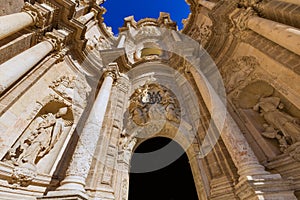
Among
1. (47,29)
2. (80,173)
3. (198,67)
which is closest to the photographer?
(80,173)

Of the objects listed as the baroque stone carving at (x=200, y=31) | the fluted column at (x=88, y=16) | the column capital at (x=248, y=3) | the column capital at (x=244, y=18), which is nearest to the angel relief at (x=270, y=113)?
the column capital at (x=244, y=18)

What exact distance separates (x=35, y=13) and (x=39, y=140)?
4.24 m

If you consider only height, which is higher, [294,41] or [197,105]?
[197,105]

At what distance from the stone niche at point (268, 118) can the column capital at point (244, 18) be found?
2003mm

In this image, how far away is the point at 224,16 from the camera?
275 inches

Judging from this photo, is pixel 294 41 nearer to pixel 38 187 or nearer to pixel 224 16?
pixel 224 16

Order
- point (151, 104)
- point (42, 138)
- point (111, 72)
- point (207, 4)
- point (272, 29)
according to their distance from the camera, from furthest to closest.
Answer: point (207, 4)
point (111, 72)
point (151, 104)
point (42, 138)
point (272, 29)

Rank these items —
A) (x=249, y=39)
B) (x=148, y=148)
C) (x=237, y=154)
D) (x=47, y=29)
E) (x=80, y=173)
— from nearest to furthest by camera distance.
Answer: (x=80, y=173) → (x=237, y=154) → (x=249, y=39) → (x=47, y=29) → (x=148, y=148)

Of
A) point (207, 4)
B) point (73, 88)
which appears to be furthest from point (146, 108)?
point (207, 4)

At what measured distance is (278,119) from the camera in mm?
4535

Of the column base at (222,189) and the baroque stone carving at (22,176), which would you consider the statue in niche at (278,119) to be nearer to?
the column base at (222,189)

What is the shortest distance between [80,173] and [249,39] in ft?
20.9

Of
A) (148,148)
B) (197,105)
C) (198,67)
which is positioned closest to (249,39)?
(198,67)

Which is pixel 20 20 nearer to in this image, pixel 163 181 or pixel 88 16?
pixel 88 16
